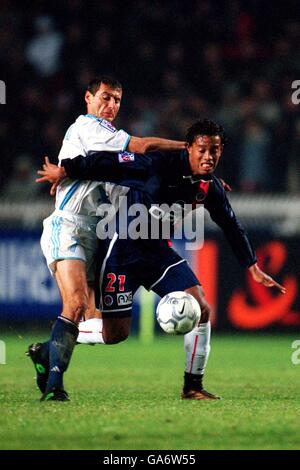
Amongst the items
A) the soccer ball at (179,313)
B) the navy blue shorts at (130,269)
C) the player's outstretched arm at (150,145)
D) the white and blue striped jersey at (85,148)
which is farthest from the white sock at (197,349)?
the player's outstretched arm at (150,145)

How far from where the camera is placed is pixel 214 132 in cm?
711

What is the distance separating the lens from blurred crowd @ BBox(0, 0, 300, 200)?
1389 cm

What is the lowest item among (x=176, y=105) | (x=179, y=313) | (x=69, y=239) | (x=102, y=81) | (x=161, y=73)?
(x=179, y=313)

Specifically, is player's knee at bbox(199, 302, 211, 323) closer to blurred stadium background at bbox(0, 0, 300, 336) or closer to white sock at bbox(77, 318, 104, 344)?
white sock at bbox(77, 318, 104, 344)

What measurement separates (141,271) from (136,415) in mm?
1503

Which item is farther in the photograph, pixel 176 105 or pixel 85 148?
pixel 176 105

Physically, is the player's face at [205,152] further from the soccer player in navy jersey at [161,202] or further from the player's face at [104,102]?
the player's face at [104,102]

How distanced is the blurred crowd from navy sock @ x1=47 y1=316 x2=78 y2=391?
6826 millimetres

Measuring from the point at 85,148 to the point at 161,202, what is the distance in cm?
59

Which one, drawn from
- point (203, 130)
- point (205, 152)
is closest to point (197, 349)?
point (205, 152)

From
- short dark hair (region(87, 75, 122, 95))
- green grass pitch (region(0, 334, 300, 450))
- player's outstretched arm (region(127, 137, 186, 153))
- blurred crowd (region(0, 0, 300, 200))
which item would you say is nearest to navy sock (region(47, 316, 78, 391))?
green grass pitch (region(0, 334, 300, 450))

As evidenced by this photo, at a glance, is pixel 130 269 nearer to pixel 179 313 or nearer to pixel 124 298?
pixel 124 298

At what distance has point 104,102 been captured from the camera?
7.61 m
